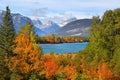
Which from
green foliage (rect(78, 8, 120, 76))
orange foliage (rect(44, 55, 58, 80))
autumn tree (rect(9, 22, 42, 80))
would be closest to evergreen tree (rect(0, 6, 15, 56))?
autumn tree (rect(9, 22, 42, 80))

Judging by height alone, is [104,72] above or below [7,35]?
below

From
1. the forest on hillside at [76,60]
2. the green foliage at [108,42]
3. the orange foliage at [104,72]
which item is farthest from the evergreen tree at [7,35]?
the orange foliage at [104,72]

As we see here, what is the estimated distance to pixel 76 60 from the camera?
107 metres

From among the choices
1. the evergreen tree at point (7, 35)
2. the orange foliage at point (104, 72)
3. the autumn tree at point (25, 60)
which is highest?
the evergreen tree at point (7, 35)

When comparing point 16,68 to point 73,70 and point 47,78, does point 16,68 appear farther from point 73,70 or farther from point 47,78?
point 73,70

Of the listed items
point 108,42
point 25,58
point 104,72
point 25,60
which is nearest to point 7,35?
point 25,58

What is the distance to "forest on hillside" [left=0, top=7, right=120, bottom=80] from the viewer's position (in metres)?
77.9

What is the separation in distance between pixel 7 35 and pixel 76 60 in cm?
3278

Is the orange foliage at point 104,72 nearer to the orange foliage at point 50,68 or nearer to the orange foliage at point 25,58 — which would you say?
the orange foliage at point 50,68

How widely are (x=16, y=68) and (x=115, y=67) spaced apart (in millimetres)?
23312

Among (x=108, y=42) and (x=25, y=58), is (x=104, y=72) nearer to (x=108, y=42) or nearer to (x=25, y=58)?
(x=108, y=42)

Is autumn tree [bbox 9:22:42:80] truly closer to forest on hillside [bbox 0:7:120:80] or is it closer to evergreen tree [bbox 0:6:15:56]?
forest on hillside [bbox 0:7:120:80]

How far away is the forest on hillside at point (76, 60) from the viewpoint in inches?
3066

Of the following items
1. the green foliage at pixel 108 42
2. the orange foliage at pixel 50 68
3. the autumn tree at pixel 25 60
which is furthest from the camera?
the orange foliage at pixel 50 68
